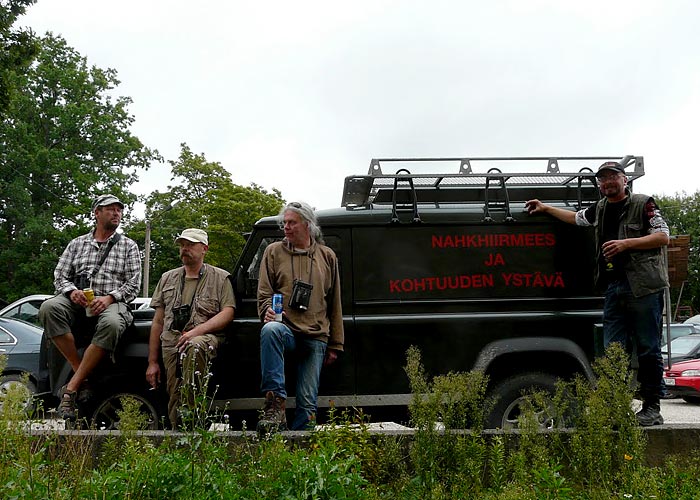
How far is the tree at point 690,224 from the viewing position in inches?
2707

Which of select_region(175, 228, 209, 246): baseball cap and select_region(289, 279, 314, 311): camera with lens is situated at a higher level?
select_region(175, 228, 209, 246): baseball cap

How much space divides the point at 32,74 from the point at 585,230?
129 ft

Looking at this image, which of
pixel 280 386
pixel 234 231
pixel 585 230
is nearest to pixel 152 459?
pixel 280 386

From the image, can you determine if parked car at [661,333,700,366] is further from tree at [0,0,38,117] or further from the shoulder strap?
tree at [0,0,38,117]

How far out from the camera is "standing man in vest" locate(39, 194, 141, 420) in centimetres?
592

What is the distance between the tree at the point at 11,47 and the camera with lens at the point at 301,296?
15906 mm

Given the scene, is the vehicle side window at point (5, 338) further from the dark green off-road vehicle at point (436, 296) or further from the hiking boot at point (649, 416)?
the hiking boot at point (649, 416)

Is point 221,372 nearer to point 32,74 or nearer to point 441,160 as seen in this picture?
point 441,160

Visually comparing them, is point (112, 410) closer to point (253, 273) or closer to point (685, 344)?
point (253, 273)

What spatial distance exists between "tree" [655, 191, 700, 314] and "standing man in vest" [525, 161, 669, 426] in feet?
224

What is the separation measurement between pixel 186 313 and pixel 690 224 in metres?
71.9

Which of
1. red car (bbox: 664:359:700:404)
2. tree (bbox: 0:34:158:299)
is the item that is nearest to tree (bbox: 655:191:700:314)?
tree (bbox: 0:34:158:299)

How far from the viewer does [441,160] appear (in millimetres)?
6605

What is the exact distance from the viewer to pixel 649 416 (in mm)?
5391
